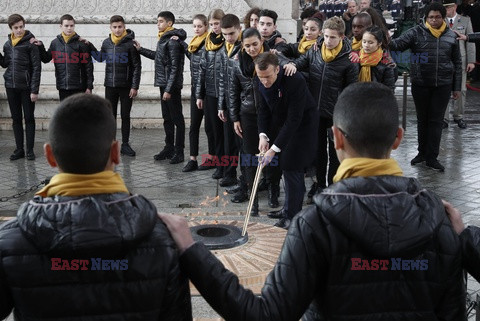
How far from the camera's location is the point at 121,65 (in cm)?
966

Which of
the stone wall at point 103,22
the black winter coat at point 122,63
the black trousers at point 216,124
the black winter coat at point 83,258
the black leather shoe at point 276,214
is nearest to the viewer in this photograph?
the black winter coat at point 83,258

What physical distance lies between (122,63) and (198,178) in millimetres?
2260

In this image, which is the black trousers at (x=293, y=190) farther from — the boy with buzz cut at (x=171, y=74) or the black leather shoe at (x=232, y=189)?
the boy with buzz cut at (x=171, y=74)

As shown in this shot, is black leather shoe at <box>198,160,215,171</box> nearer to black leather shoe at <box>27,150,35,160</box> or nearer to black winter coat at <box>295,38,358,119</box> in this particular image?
black winter coat at <box>295,38,358,119</box>

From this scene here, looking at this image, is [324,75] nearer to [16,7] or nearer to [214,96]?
[214,96]

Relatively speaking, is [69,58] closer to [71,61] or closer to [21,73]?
[71,61]

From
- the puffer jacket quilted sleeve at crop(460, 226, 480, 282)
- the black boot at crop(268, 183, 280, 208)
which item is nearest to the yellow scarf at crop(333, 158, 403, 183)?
the puffer jacket quilted sleeve at crop(460, 226, 480, 282)

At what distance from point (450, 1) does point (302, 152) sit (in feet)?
17.5

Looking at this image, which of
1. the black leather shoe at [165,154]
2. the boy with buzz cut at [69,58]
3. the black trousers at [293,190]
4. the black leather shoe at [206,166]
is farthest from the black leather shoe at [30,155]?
the black trousers at [293,190]

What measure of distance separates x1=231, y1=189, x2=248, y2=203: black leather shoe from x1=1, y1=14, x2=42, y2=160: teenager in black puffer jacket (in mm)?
3599

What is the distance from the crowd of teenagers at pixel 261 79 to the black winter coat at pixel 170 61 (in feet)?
0.05

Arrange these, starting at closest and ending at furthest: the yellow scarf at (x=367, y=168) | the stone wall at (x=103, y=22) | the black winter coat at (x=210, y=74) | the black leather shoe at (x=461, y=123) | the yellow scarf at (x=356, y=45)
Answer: the yellow scarf at (x=367, y=168), the yellow scarf at (x=356, y=45), the black winter coat at (x=210, y=74), the black leather shoe at (x=461, y=123), the stone wall at (x=103, y=22)

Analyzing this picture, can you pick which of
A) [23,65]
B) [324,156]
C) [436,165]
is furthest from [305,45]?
[23,65]

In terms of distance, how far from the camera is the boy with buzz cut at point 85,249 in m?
2.07
